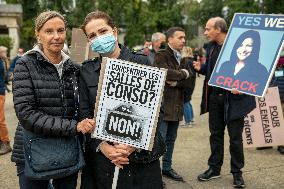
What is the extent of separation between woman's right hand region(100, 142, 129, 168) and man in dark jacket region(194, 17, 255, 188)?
2.39 m

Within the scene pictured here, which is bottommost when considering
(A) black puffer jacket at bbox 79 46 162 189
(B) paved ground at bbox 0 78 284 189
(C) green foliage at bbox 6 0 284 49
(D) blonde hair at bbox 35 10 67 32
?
(B) paved ground at bbox 0 78 284 189

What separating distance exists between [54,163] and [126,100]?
25.7 inches

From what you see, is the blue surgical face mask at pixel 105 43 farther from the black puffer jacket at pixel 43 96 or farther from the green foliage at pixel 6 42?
the green foliage at pixel 6 42

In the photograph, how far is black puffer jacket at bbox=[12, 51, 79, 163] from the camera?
2572mm

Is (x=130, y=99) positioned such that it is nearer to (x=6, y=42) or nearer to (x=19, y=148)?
(x=19, y=148)

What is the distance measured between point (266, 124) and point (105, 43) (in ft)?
13.7

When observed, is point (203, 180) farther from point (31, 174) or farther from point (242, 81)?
point (31, 174)

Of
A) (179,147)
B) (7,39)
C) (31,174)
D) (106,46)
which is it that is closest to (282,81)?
(179,147)

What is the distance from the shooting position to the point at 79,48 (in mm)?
5922

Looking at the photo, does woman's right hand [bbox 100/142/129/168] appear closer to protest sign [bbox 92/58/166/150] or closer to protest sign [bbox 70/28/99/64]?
protest sign [bbox 92/58/166/150]

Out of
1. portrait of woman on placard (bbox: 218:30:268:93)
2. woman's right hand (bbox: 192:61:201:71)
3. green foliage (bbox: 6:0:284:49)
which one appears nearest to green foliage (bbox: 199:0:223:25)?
green foliage (bbox: 6:0:284:49)

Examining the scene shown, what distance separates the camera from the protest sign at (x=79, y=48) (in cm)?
584

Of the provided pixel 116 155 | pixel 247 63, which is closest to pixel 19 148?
pixel 116 155

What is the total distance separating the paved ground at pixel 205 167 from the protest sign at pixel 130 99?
8.45 ft
